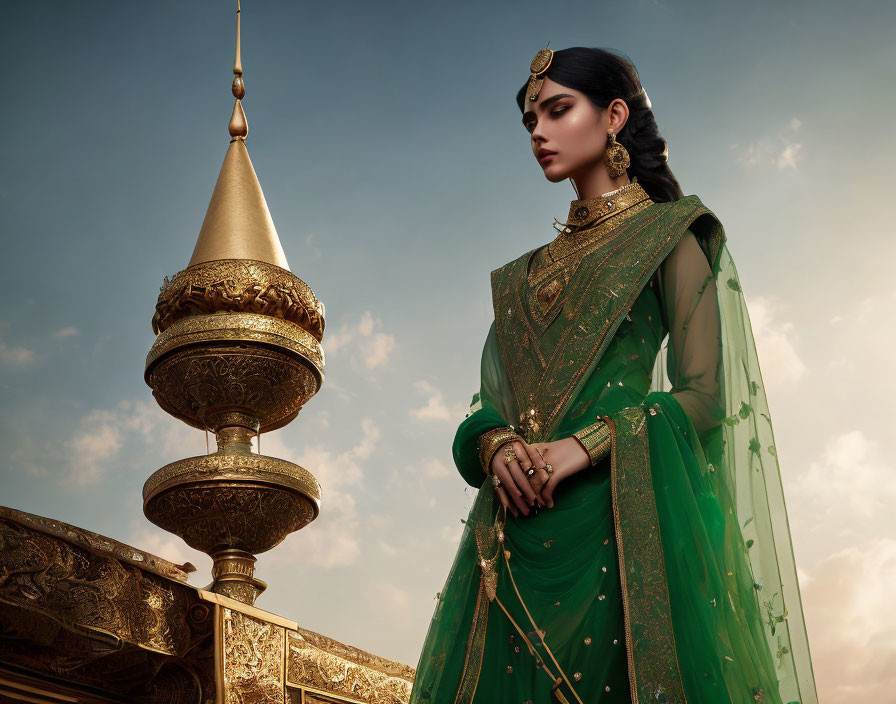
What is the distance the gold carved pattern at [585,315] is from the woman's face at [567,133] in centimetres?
13

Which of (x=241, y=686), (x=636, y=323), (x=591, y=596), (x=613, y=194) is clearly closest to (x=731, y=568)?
(x=591, y=596)

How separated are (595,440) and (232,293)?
1.36 metres

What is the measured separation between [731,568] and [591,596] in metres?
0.21

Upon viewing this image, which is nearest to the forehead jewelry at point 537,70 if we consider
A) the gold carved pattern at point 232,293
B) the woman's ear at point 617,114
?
the woman's ear at point 617,114

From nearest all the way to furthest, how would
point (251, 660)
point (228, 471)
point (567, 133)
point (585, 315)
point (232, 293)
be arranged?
point (585, 315)
point (567, 133)
point (251, 660)
point (228, 471)
point (232, 293)

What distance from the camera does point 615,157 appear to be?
1.74m

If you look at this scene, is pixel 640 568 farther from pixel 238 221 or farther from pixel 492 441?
pixel 238 221

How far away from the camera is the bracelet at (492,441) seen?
150 centimetres

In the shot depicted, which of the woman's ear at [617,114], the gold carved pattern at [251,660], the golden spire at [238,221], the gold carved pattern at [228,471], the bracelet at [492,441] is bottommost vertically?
the gold carved pattern at [251,660]

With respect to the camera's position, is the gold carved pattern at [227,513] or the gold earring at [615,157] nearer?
the gold earring at [615,157]

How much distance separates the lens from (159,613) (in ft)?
6.11

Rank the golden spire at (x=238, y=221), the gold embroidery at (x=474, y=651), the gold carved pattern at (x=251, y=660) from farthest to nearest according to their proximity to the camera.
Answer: the golden spire at (x=238, y=221) < the gold carved pattern at (x=251, y=660) < the gold embroidery at (x=474, y=651)

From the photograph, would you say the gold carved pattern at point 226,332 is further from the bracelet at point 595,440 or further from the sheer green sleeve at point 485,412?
the bracelet at point 595,440

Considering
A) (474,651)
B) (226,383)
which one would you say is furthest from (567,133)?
(226,383)
